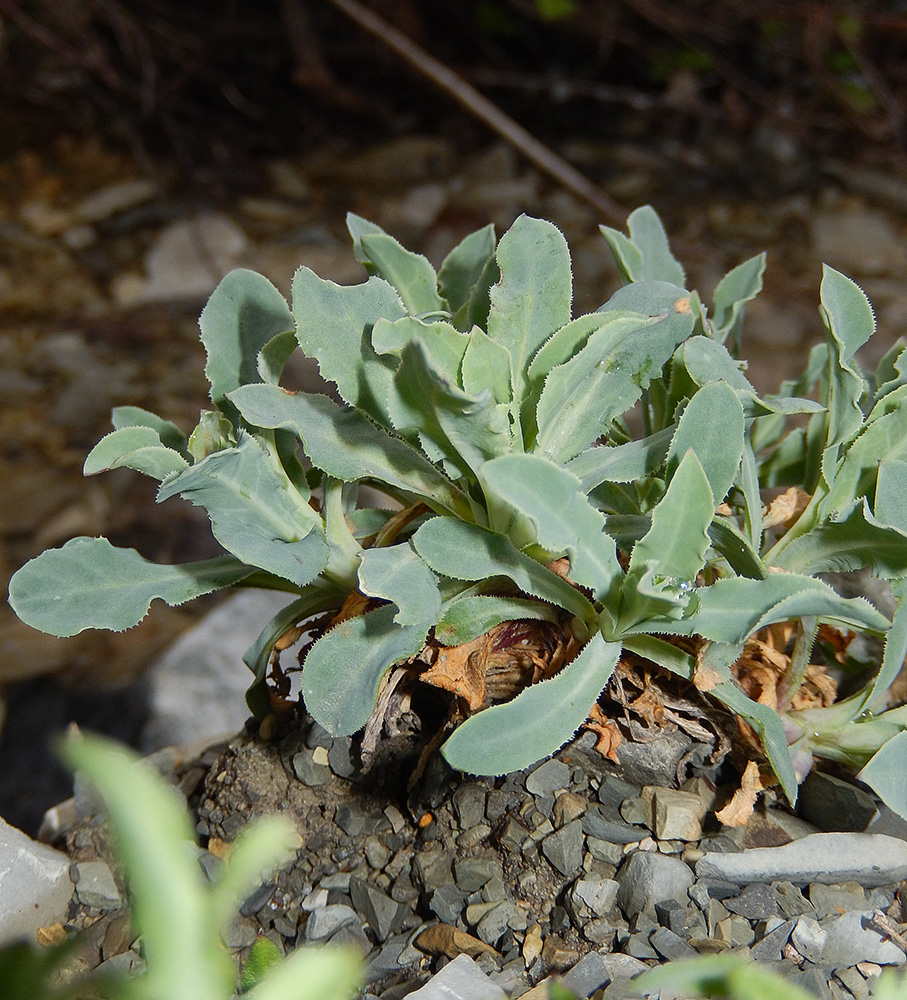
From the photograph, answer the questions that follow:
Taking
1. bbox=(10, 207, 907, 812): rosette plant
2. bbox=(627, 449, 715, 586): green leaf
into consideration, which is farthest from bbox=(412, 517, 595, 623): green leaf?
bbox=(627, 449, 715, 586): green leaf

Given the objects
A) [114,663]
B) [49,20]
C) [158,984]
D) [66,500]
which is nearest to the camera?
[158,984]

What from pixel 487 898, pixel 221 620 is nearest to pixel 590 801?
pixel 487 898

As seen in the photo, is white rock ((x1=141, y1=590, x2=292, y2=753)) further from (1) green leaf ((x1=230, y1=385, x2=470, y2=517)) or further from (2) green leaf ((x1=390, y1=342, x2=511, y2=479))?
(2) green leaf ((x1=390, y1=342, x2=511, y2=479))

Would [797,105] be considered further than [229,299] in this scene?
Yes

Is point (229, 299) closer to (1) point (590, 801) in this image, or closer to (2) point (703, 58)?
(1) point (590, 801)

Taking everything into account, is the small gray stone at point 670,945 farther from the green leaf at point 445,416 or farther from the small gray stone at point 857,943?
the green leaf at point 445,416
